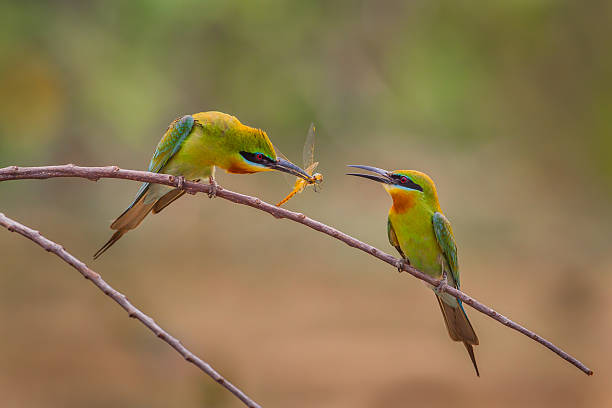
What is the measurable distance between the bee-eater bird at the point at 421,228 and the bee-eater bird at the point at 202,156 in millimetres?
284

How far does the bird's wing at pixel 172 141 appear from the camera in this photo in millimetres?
1227

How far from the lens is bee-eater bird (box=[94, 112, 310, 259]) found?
107 cm

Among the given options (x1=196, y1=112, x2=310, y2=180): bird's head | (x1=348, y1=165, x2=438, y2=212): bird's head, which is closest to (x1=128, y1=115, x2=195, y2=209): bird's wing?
(x1=196, y1=112, x2=310, y2=180): bird's head

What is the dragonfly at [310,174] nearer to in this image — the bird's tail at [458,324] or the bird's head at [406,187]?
the bird's head at [406,187]

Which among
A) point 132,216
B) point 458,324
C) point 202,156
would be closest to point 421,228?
point 458,324

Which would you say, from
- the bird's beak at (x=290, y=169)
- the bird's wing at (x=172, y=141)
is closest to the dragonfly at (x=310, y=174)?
the bird's beak at (x=290, y=169)

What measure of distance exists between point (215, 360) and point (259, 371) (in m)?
0.21

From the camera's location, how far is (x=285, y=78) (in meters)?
2.97

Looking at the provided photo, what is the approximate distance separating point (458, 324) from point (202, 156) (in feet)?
1.86

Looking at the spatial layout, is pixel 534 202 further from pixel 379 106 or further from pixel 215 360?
pixel 215 360

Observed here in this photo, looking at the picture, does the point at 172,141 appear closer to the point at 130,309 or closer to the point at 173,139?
the point at 173,139

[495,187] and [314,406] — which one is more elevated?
[495,187]

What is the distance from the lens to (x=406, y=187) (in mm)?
1292

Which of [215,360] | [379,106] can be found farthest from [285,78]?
[215,360]
